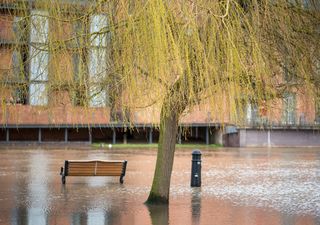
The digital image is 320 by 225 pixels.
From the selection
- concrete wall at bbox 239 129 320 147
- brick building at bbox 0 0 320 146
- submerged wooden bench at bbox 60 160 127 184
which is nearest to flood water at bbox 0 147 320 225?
submerged wooden bench at bbox 60 160 127 184

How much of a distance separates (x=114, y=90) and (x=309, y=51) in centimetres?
308

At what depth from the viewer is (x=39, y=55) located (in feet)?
32.5

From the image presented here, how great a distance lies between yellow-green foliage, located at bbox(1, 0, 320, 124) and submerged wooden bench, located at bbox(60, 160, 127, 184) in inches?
261

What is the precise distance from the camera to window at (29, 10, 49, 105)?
31.8 feet

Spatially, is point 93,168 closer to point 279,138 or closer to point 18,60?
point 18,60

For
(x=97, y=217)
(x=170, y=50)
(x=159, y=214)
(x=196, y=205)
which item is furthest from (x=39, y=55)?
(x=196, y=205)

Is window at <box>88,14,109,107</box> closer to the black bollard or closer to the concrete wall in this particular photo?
the black bollard

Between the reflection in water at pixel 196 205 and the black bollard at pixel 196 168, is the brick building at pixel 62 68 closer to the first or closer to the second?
the reflection in water at pixel 196 205

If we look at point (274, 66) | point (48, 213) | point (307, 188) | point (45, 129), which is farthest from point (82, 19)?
point (45, 129)

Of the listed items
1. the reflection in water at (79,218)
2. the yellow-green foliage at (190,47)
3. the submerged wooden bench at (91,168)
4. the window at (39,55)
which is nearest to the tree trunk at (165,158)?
the reflection in water at (79,218)

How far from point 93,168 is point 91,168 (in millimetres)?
67

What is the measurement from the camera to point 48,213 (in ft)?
38.8

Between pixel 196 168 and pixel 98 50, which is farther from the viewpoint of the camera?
pixel 196 168

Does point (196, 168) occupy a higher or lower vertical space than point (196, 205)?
higher
